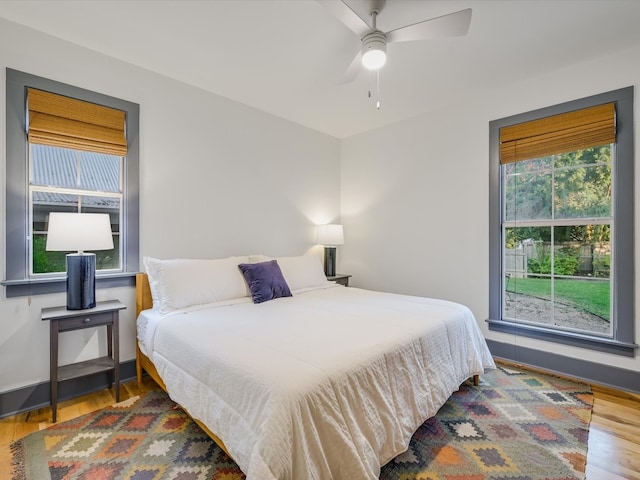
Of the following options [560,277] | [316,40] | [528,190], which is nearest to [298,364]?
[316,40]

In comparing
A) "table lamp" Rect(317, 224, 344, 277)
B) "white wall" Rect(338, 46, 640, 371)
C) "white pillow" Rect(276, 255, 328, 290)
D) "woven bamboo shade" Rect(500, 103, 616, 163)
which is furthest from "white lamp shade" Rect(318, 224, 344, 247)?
"woven bamboo shade" Rect(500, 103, 616, 163)

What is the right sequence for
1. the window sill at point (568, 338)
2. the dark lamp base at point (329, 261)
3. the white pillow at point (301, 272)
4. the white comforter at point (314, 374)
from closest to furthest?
1. the white comforter at point (314, 374)
2. the window sill at point (568, 338)
3. the white pillow at point (301, 272)
4. the dark lamp base at point (329, 261)

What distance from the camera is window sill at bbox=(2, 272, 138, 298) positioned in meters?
2.09

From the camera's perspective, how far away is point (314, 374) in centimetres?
129

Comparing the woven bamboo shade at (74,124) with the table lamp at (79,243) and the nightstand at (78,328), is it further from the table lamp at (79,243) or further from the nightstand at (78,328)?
the nightstand at (78,328)

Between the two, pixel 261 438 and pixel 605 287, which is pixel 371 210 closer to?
pixel 605 287

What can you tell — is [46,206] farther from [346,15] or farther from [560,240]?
[560,240]

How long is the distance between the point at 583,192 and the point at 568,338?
130 cm

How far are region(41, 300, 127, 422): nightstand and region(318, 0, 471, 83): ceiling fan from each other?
2459 mm

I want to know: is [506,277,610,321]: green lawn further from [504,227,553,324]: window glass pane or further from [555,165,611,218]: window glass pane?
[555,165,611,218]: window glass pane

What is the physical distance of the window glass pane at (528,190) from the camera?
2889 mm

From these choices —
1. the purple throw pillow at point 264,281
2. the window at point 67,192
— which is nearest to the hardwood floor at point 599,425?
the window at point 67,192

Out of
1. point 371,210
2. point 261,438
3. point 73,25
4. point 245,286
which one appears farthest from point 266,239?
point 261,438

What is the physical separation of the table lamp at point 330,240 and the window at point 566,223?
1791 millimetres
